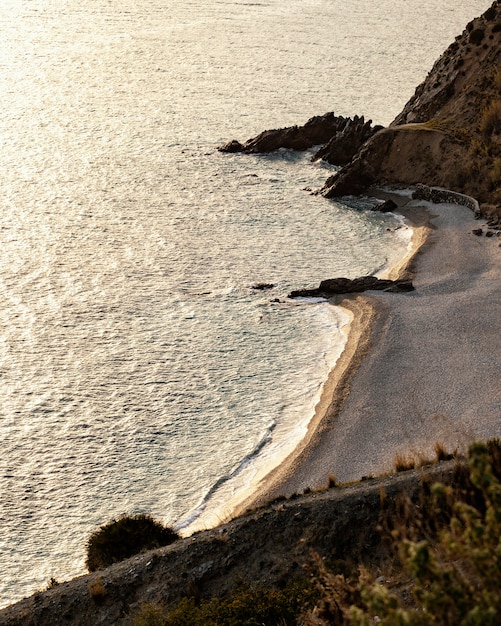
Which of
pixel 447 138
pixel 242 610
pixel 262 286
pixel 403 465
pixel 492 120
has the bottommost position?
pixel 262 286

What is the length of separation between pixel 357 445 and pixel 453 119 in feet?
98.6

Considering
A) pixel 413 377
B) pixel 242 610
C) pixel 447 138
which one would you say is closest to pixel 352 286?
pixel 413 377

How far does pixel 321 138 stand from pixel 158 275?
24072 millimetres

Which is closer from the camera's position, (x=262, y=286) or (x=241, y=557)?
(x=241, y=557)

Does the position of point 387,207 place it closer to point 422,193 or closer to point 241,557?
point 422,193

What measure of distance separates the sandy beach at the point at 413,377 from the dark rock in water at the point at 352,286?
1.59 ft

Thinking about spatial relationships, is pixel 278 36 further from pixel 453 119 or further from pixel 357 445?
pixel 357 445

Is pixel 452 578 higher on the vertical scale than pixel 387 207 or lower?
higher

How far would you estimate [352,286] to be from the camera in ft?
118

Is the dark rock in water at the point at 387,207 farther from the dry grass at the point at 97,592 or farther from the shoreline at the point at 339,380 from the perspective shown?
the dry grass at the point at 97,592

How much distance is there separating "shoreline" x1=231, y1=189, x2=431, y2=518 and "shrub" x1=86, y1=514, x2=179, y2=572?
6.76ft

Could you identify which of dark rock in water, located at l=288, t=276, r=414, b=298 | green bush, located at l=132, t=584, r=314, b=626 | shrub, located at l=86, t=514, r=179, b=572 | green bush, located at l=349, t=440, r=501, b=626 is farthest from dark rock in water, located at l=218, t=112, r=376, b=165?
green bush, located at l=349, t=440, r=501, b=626

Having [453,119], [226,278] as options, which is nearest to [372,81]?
[453,119]

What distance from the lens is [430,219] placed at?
43.9 meters
